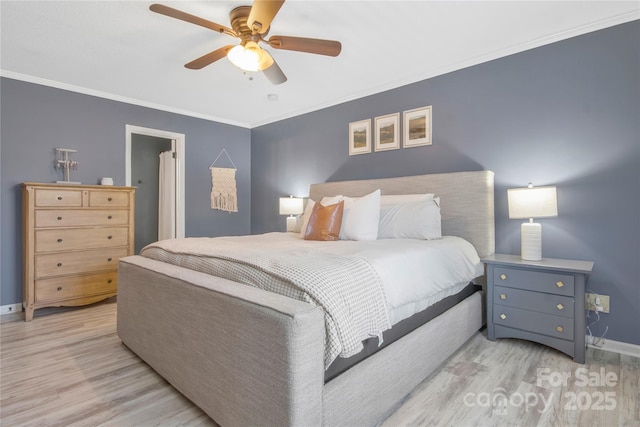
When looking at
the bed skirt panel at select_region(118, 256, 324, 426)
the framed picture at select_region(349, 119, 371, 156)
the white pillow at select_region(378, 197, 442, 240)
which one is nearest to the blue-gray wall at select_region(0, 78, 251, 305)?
the framed picture at select_region(349, 119, 371, 156)

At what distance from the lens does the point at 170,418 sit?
152 centimetres

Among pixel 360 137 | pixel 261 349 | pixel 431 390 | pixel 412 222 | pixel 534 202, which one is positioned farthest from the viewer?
pixel 360 137

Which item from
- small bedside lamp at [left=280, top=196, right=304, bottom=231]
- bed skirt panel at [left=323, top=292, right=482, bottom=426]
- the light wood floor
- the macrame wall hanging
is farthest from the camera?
the macrame wall hanging

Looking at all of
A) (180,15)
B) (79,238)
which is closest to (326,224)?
(180,15)

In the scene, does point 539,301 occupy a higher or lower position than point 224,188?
lower

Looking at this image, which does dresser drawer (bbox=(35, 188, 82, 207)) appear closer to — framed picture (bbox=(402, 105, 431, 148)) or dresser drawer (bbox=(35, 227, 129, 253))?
dresser drawer (bbox=(35, 227, 129, 253))

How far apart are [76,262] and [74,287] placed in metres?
0.25

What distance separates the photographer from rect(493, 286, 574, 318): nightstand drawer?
6.91ft

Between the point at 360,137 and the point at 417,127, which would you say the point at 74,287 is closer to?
the point at 360,137

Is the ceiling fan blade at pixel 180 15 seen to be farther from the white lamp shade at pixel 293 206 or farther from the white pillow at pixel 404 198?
the white lamp shade at pixel 293 206

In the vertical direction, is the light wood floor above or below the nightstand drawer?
below

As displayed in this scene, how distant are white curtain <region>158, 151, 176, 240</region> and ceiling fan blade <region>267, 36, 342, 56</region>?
10.2ft

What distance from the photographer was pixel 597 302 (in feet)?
7.60

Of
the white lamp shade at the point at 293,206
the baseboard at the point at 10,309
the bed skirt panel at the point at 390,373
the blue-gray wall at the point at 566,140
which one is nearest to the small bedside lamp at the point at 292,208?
the white lamp shade at the point at 293,206
